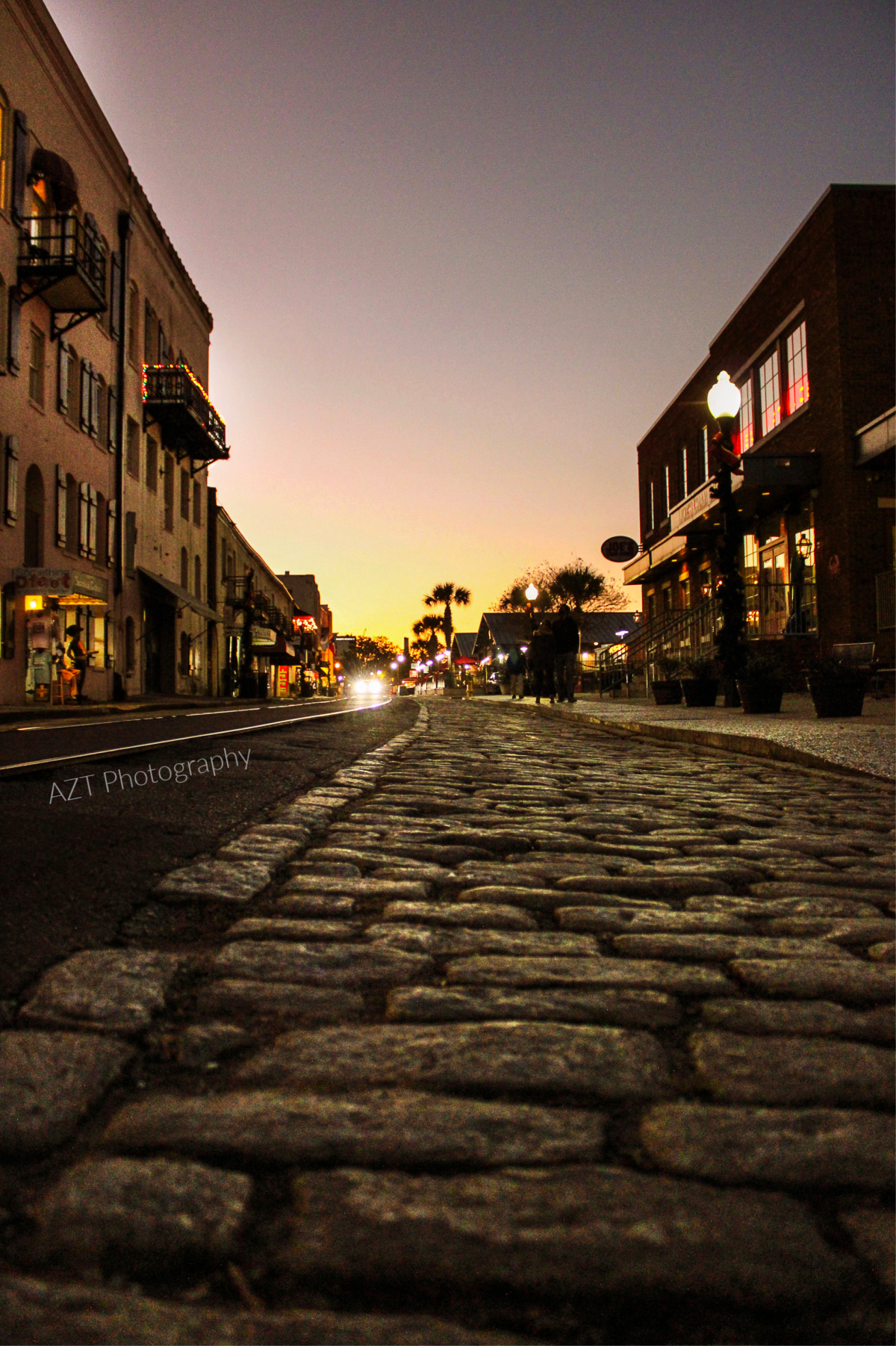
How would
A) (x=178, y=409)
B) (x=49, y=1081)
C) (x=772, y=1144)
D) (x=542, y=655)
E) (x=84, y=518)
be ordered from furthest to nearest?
(x=178, y=409), (x=84, y=518), (x=542, y=655), (x=49, y=1081), (x=772, y=1144)

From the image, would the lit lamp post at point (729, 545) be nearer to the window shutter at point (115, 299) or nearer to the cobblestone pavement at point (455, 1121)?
the cobblestone pavement at point (455, 1121)

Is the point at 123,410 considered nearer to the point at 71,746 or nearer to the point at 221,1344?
the point at 71,746

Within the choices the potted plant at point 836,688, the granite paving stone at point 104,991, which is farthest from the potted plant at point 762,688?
the granite paving stone at point 104,991

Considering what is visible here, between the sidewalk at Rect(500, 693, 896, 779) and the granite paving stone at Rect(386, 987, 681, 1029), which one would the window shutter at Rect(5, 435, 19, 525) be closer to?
the sidewalk at Rect(500, 693, 896, 779)

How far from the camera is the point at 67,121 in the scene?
2200 cm

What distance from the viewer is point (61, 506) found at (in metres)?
21.2

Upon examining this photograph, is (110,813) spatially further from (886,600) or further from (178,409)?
(178,409)

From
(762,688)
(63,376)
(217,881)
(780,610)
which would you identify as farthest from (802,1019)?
(63,376)

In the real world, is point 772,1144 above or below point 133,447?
below

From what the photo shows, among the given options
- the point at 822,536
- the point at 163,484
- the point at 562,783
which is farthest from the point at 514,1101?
the point at 163,484

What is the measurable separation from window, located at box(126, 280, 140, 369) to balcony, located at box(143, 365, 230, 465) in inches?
32.1

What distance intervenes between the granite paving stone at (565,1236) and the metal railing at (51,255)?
21011 millimetres

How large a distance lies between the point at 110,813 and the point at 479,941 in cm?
213

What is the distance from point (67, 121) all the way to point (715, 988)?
25.7m
